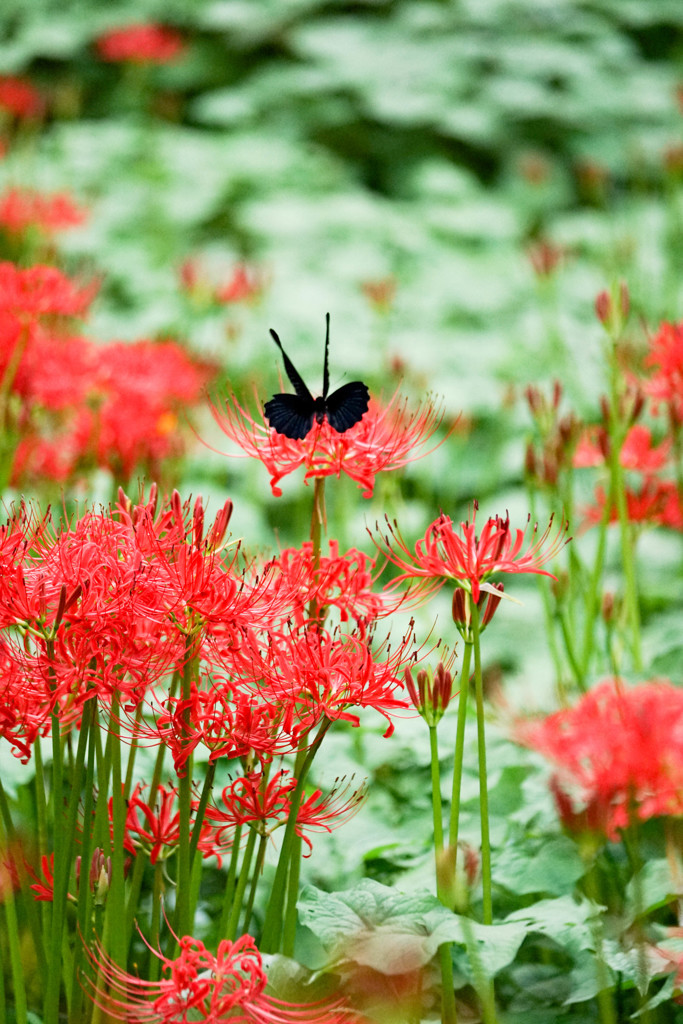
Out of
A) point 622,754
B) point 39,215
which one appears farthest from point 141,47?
point 622,754

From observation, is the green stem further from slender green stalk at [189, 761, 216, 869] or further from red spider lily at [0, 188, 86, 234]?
red spider lily at [0, 188, 86, 234]

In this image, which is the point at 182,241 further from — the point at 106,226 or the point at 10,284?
the point at 10,284

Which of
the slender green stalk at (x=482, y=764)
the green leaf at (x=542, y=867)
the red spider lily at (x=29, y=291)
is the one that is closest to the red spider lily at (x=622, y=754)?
the slender green stalk at (x=482, y=764)

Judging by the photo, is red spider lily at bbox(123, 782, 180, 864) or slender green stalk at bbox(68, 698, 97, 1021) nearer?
slender green stalk at bbox(68, 698, 97, 1021)

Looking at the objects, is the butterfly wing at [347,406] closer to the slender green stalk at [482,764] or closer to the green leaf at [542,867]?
the slender green stalk at [482,764]

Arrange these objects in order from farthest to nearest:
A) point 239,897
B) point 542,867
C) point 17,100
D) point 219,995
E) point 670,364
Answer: point 17,100
point 670,364
point 542,867
point 239,897
point 219,995

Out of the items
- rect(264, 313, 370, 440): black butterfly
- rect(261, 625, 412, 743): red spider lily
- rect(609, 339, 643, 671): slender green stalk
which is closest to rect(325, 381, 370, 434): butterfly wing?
rect(264, 313, 370, 440): black butterfly

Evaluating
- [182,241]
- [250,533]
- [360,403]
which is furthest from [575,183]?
[360,403]

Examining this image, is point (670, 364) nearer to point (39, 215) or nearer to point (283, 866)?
point (283, 866)
